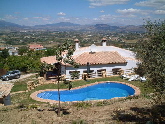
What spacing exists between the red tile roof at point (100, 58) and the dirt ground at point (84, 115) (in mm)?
13911

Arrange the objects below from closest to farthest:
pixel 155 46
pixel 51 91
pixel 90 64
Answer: pixel 155 46
pixel 51 91
pixel 90 64

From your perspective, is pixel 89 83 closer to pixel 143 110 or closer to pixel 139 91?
pixel 139 91

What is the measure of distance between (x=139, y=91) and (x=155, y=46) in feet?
37.1

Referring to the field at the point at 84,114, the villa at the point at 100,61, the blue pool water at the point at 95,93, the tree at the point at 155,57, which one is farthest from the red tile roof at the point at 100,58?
the tree at the point at 155,57

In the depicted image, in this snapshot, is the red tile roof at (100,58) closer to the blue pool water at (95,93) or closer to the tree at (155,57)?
the blue pool water at (95,93)

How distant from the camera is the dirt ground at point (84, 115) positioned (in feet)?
32.7

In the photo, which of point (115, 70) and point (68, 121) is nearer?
point (68, 121)

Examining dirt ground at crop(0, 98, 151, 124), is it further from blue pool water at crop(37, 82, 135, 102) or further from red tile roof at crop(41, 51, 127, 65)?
Answer: red tile roof at crop(41, 51, 127, 65)

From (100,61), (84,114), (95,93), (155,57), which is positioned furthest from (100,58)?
(155,57)

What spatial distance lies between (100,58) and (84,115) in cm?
1724

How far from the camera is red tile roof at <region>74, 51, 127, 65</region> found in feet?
88.1

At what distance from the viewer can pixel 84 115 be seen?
11.2 meters

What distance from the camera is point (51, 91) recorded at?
2025cm

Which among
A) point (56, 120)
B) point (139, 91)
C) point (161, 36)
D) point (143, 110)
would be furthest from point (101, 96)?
point (161, 36)
